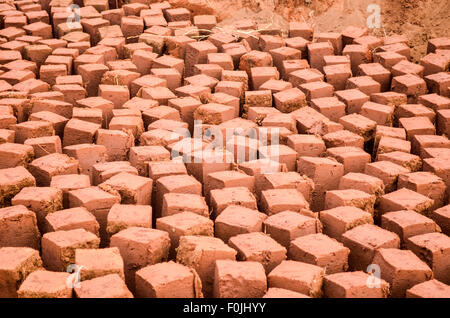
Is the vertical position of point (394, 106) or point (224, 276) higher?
point (394, 106)

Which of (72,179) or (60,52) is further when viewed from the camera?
(60,52)

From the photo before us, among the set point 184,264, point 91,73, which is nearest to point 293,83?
point 91,73

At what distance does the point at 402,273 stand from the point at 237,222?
2.35 ft

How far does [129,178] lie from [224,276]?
894mm

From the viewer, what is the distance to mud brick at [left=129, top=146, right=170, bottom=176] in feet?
9.71

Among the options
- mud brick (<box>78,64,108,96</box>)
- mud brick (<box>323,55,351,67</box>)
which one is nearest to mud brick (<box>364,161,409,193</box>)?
mud brick (<box>323,55,351,67</box>)

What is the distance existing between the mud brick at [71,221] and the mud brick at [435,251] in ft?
4.51

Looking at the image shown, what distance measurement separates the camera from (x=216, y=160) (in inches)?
115

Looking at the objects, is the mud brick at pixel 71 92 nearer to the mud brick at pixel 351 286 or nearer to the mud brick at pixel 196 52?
the mud brick at pixel 196 52

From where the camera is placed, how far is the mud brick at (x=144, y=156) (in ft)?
9.71

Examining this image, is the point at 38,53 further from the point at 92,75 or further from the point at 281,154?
the point at 281,154

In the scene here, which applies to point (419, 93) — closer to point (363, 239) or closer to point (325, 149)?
point (325, 149)
